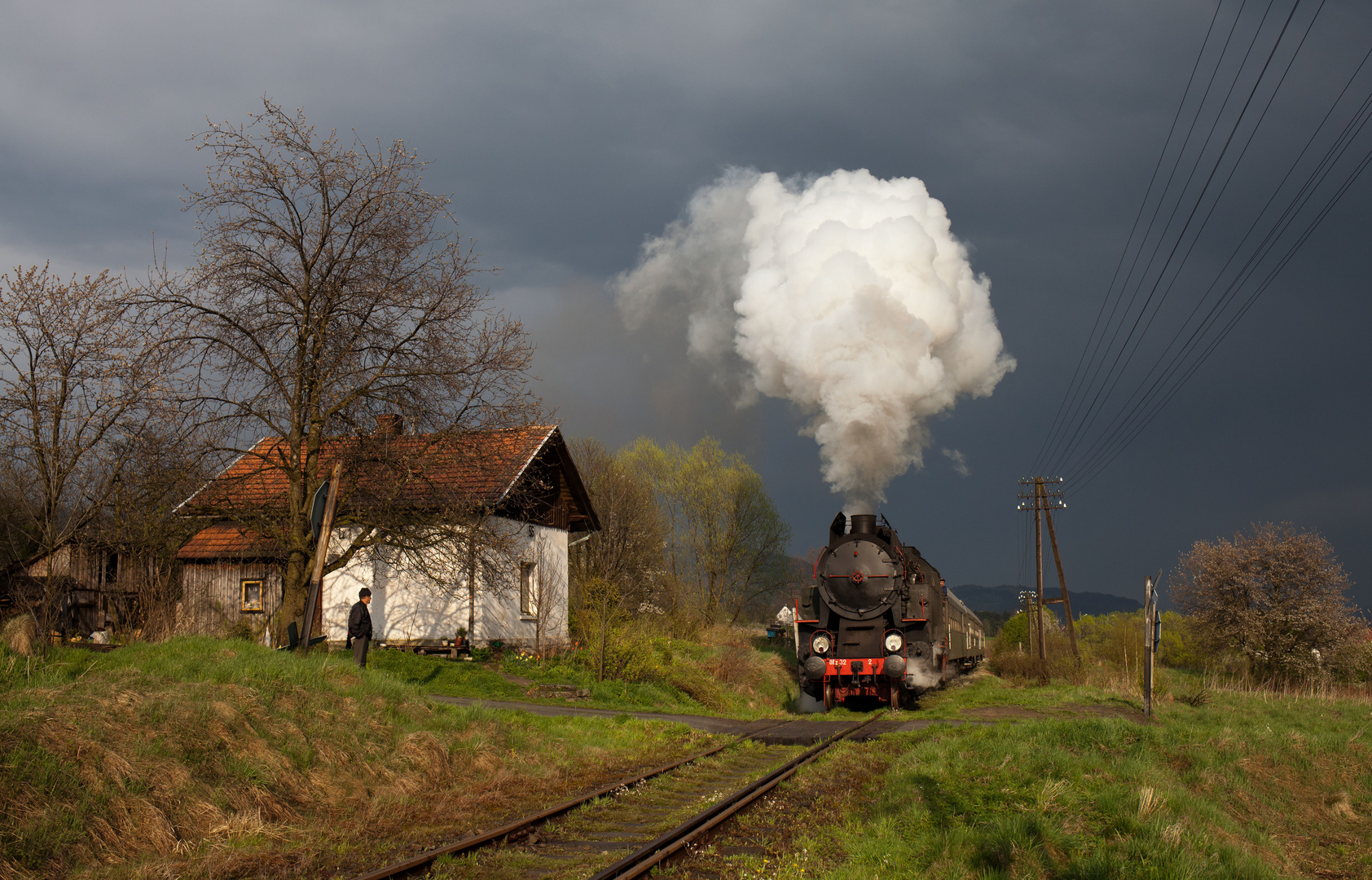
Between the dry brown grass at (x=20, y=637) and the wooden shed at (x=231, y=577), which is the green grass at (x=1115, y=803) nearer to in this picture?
the dry brown grass at (x=20, y=637)

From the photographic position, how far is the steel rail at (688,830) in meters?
5.88

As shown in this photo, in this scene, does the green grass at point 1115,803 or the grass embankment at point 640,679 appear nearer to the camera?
the green grass at point 1115,803

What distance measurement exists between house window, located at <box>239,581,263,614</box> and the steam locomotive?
46.7 ft

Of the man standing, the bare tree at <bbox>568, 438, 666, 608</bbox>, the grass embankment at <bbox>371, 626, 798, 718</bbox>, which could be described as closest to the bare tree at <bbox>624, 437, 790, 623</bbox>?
the bare tree at <bbox>568, 438, 666, 608</bbox>

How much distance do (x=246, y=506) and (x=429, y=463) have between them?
3568 millimetres

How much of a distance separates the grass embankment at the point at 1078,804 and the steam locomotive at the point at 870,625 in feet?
3.57

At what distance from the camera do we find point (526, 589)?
82.6 ft

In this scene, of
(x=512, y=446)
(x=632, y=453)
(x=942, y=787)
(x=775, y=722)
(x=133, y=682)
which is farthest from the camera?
(x=632, y=453)

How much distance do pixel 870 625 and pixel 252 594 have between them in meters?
16.1

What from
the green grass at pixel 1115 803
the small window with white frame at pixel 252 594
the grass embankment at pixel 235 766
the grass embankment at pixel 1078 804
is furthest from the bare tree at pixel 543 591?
the grass embankment at pixel 235 766

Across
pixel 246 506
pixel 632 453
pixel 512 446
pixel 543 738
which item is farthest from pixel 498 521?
pixel 632 453

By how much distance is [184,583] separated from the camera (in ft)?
77.1

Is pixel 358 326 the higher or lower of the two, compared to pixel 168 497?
higher

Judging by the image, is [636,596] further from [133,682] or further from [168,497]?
[133,682]
